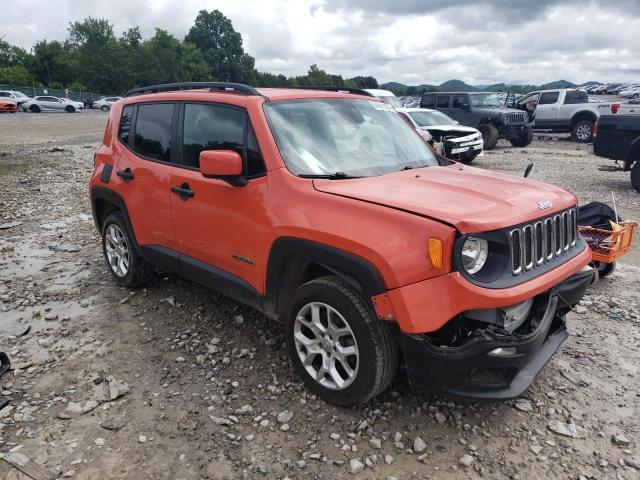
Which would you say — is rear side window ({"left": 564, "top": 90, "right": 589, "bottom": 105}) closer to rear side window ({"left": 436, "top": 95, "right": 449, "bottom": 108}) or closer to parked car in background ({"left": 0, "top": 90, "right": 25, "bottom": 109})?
rear side window ({"left": 436, "top": 95, "right": 449, "bottom": 108})

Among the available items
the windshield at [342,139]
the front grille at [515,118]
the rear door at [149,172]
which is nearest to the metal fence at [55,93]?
the front grille at [515,118]

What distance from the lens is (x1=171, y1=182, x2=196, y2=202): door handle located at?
3.78 metres

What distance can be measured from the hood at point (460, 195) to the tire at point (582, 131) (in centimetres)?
1752

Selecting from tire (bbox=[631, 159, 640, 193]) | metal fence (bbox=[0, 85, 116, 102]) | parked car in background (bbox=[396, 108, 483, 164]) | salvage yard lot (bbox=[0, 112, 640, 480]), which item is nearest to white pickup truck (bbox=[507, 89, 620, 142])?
parked car in background (bbox=[396, 108, 483, 164])

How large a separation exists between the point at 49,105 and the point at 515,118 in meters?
38.7

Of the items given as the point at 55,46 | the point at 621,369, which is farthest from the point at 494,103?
the point at 55,46

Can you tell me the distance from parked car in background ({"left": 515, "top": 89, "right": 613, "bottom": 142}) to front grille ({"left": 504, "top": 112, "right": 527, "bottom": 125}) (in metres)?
2.85

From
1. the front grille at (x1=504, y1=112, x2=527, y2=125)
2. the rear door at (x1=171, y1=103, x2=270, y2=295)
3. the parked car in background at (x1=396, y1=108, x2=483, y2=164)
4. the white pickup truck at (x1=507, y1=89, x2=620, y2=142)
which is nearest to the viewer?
the rear door at (x1=171, y1=103, x2=270, y2=295)

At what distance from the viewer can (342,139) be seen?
3.59 m

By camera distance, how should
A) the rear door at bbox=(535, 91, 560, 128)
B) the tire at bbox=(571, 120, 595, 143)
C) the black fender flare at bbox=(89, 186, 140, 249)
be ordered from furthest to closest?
1. the rear door at bbox=(535, 91, 560, 128)
2. the tire at bbox=(571, 120, 595, 143)
3. the black fender flare at bbox=(89, 186, 140, 249)

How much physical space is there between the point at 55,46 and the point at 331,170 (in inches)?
3271

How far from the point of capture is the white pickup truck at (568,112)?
18.4m

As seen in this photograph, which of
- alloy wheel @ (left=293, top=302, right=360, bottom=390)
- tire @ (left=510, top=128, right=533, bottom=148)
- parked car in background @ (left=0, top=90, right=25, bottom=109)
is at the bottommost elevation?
alloy wheel @ (left=293, top=302, right=360, bottom=390)

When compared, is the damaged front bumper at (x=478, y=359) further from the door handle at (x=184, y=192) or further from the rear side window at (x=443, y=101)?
the rear side window at (x=443, y=101)
